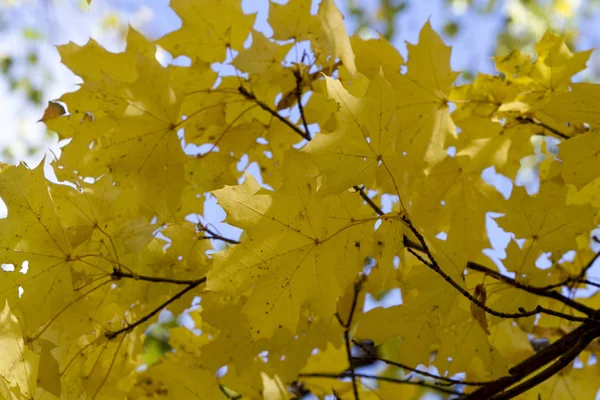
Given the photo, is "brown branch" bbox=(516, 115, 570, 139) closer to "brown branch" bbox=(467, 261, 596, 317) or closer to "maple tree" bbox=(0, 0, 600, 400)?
"maple tree" bbox=(0, 0, 600, 400)

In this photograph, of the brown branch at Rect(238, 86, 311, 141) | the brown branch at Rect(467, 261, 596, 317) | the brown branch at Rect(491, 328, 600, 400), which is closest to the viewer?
the brown branch at Rect(491, 328, 600, 400)

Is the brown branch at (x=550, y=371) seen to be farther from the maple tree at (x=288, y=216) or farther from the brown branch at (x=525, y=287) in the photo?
the brown branch at (x=525, y=287)

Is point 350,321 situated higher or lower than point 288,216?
higher

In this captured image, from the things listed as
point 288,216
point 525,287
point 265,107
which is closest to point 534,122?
point 525,287

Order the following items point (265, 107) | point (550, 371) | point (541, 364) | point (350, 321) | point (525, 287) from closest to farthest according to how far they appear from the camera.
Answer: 1. point (550, 371)
2. point (525, 287)
3. point (541, 364)
4. point (265, 107)
5. point (350, 321)

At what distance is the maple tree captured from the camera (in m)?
1.23

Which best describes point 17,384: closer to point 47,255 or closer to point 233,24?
point 47,255

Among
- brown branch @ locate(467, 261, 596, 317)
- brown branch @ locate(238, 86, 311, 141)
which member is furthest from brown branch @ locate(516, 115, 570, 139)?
brown branch @ locate(238, 86, 311, 141)

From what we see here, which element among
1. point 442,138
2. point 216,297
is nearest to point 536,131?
point 442,138

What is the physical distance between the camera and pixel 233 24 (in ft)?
5.74

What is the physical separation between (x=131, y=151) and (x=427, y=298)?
854mm

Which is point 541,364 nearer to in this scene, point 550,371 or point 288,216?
point 550,371

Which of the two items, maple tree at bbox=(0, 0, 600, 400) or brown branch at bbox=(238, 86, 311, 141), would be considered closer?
maple tree at bbox=(0, 0, 600, 400)

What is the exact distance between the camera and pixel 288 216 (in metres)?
1.22
